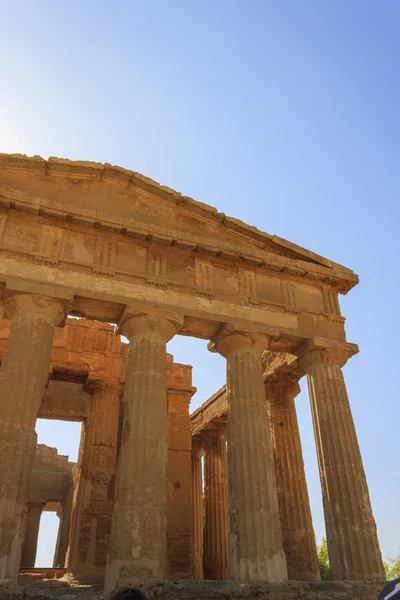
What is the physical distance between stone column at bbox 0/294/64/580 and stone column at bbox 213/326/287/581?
4513 millimetres

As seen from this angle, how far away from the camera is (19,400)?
35.2ft

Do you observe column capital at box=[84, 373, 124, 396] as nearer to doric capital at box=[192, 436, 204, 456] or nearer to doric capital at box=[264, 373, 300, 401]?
doric capital at box=[264, 373, 300, 401]

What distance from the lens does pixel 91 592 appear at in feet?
32.6

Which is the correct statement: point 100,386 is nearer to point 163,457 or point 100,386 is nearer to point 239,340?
point 239,340

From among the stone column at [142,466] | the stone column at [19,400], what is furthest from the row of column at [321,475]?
the stone column at [19,400]

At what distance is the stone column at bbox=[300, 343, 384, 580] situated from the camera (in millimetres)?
11805

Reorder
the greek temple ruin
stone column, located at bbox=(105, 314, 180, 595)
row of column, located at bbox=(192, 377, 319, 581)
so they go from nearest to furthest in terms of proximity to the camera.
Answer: stone column, located at bbox=(105, 314, 180, 595) < the greek temple ruin < row of column, located at bbox=(192, 377, 319, 581)

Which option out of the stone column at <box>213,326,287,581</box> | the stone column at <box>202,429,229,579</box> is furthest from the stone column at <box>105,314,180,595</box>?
the stone column at <box>202,429,229,579</box>

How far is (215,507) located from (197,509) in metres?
1.72

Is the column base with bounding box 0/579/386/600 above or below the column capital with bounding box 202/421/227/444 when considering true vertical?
below

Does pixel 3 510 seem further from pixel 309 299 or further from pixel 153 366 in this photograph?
pixel 309 299

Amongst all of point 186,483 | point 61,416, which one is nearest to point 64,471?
point 61,416

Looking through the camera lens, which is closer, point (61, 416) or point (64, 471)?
point (61, 416)

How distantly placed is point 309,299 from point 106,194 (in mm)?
6649
